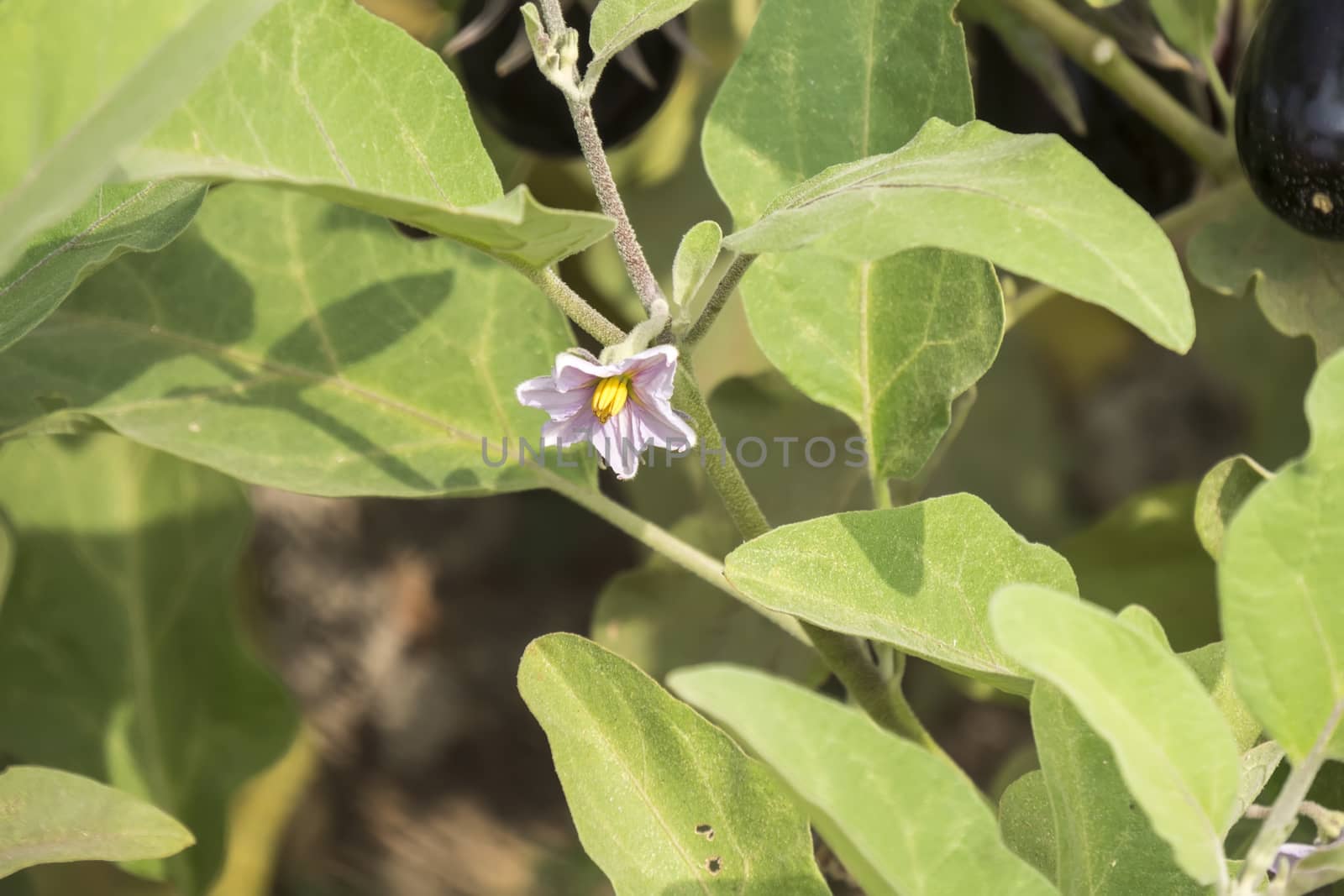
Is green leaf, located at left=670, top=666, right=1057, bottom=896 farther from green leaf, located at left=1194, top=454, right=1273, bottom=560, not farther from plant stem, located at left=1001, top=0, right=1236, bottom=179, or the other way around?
plant stem, located at left=1001, top=0, right=1236, bottom=179

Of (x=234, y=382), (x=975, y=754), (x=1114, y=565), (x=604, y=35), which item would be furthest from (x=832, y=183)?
(x=975, y=754)

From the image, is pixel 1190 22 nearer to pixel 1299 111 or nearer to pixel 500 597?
pixel 1299 111

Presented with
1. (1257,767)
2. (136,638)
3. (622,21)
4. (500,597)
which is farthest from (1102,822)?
(500,597)

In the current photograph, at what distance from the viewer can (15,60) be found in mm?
291

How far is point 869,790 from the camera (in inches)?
11.2

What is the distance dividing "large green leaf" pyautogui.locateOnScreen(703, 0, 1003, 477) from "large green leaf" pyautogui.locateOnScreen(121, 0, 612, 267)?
137 mm

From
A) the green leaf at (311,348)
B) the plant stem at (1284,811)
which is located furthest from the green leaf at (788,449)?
the plant stem at (1284,811)

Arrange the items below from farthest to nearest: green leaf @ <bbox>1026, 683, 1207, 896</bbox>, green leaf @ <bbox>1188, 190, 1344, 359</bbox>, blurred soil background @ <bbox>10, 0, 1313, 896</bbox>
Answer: blurred soil background @ <bbox>10, 0, 1313, 896</bbox>, green leaf @ <bbox>1188, 190, 1344, 359</bbox>, green leaf @ <bbox>1026, 683, 1207, 896</bbox>

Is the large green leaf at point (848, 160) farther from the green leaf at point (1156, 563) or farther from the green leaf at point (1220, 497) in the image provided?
the green leaf at point (1156, 563)

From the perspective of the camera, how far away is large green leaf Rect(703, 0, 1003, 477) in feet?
1.59

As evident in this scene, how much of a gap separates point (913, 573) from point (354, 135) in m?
0.21

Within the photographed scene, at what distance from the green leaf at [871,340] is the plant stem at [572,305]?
111mm

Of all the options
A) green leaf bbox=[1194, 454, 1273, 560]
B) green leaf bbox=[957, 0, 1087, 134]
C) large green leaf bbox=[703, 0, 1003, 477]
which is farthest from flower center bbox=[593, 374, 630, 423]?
green leaf bbox=[957, 0, 1087, 134]

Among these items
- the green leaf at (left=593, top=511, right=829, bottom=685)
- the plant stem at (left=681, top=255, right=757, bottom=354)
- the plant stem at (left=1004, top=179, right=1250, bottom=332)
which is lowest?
the green leaf at (left=593, top=511, right=829, bottom=685)
